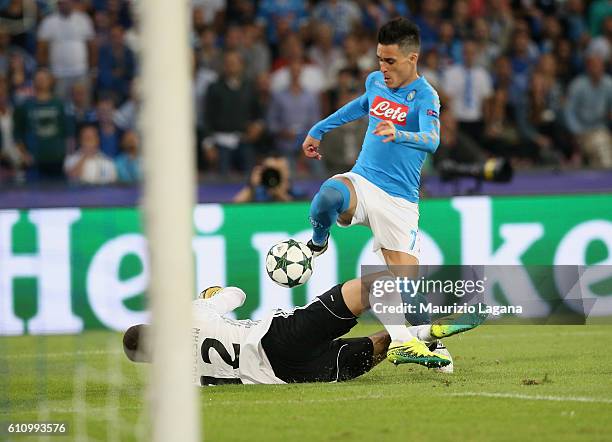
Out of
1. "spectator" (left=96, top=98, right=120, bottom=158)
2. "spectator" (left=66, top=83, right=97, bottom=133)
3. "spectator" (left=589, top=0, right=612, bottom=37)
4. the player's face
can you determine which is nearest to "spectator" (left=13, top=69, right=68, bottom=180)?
"spectator" (left=66, top=83, right=97, bottom=133)

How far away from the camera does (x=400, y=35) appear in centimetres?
916

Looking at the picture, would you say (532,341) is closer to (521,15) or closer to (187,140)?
(187,140)

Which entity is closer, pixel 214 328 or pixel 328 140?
pixel 214 328

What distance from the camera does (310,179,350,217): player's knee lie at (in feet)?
30.2

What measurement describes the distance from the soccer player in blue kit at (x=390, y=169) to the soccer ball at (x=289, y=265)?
0.26m

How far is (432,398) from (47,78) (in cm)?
773

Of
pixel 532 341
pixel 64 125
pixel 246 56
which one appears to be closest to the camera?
pixel 532 341

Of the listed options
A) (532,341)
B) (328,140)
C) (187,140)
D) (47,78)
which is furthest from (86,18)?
(187,140)

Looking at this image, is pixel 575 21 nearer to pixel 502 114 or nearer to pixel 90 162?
pixel 502 114

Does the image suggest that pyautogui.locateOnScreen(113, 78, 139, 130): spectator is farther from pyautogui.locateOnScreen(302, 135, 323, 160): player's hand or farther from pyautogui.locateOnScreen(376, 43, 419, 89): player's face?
pyautogui.locateOnScreen(376, 43, 419, 89): player's face

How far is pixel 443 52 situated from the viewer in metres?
17.0

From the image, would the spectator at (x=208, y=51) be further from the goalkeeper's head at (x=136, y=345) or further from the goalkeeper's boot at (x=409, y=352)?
the goalkeeper's boot at (x=409, y=352)

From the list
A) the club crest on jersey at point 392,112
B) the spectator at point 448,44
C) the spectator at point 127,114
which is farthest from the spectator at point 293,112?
the club crest on jersey at point 392,112

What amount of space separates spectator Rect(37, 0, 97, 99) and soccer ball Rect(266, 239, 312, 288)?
5.68 m
